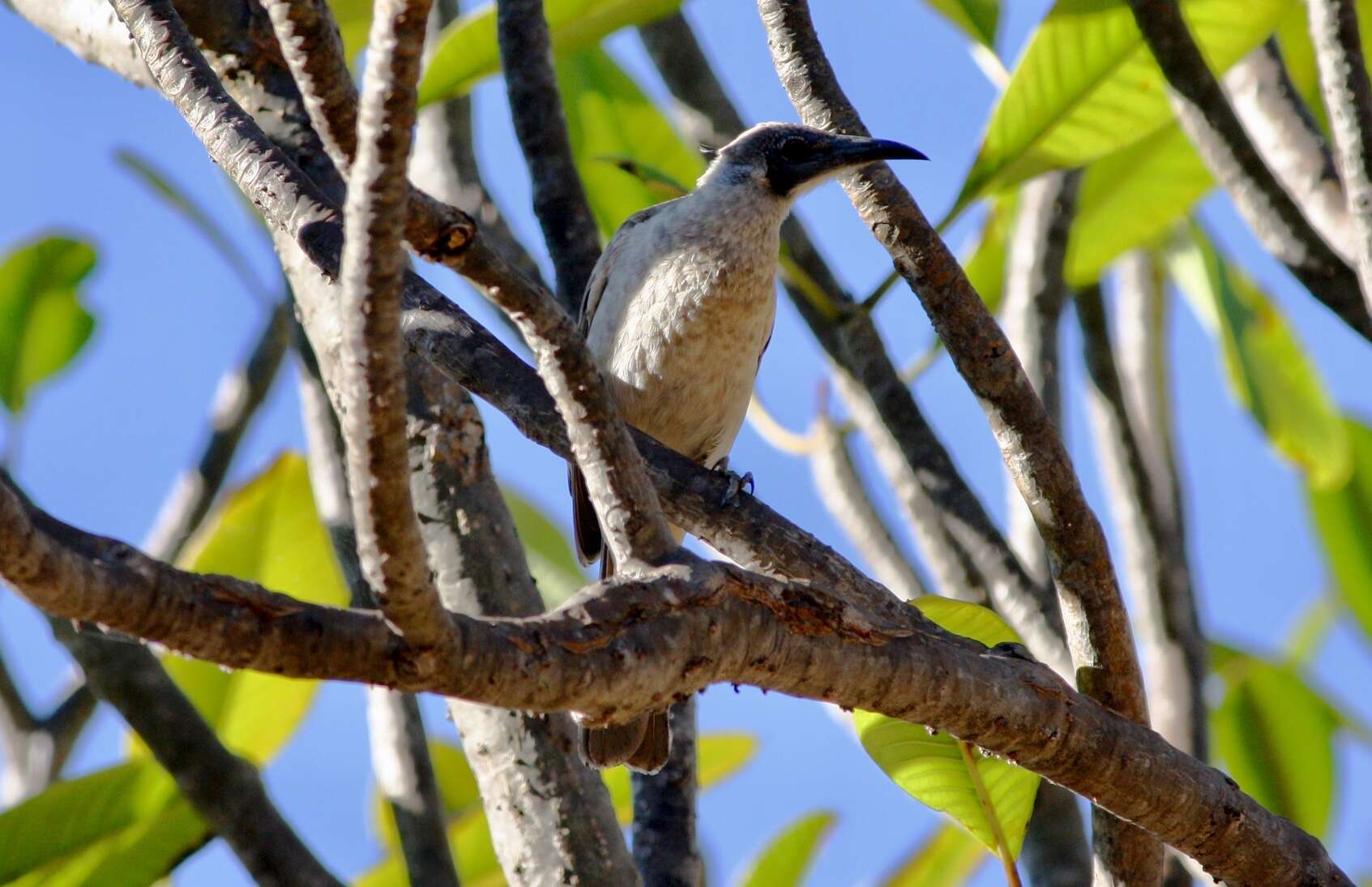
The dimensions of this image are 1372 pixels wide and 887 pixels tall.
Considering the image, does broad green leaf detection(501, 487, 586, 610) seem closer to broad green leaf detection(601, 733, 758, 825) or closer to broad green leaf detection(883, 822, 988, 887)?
broad green leaf detection(601, 733, 758, 825)

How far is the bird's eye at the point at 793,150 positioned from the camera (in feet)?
12.8

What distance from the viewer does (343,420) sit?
131 centimetres

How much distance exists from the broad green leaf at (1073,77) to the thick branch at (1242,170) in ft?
0.70

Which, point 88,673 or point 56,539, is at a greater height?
point 88,673

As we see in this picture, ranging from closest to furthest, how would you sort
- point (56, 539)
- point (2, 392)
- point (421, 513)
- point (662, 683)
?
1. point (56, 539)
2. point (662, 683)
3. point (421, 513)
4. point (2, 392)

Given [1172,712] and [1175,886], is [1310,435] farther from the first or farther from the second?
[1175,886]

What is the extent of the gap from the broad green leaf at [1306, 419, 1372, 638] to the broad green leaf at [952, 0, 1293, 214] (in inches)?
70.6

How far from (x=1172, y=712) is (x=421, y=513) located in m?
1.88

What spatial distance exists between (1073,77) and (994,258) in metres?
1.23

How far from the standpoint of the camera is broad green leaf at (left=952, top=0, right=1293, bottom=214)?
3215mm

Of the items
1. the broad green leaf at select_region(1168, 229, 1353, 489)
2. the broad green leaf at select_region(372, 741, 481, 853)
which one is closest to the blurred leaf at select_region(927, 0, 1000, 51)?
the broad green leaf at select_region(1168, 229, 1353, 489)

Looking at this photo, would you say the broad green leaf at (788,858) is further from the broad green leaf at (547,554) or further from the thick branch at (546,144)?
the thick branch at (546,144)

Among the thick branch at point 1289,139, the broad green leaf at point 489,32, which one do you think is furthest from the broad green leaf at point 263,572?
the thick branch at point 1289,139

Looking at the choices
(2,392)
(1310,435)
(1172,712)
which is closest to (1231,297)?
(1310,435)
